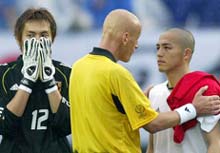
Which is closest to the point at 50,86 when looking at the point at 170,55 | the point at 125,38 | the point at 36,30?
the point at 36,30

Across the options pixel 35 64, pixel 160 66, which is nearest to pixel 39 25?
pixel 35 64

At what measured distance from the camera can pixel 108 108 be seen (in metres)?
4.75

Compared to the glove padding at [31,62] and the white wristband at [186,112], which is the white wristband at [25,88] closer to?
the glove padding at [31,62]

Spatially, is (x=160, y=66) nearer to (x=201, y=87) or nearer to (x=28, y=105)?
(x=201, y=87)

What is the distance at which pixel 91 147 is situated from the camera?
15.8 feet

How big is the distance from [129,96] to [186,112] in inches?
14.5

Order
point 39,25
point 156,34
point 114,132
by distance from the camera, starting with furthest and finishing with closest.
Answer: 1. point 156,34
2. point 39,25
3. point 114,132

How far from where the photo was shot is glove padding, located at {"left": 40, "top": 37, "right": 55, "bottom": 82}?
497 centimetres

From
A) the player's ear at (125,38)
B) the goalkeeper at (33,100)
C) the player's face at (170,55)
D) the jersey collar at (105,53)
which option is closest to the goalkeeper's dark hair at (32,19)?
the goalkeeper at (33,100)

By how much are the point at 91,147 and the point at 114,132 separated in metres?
0.16

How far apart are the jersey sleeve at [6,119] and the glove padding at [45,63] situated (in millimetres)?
257

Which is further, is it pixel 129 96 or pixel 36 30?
pixel 36 30

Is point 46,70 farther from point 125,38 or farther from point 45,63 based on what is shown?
point 125,38

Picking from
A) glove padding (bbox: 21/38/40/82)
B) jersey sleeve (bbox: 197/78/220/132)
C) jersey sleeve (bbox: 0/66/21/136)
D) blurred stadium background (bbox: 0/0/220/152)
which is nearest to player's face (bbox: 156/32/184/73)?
jersey sleeve (bbox: 197/78/220/132)
